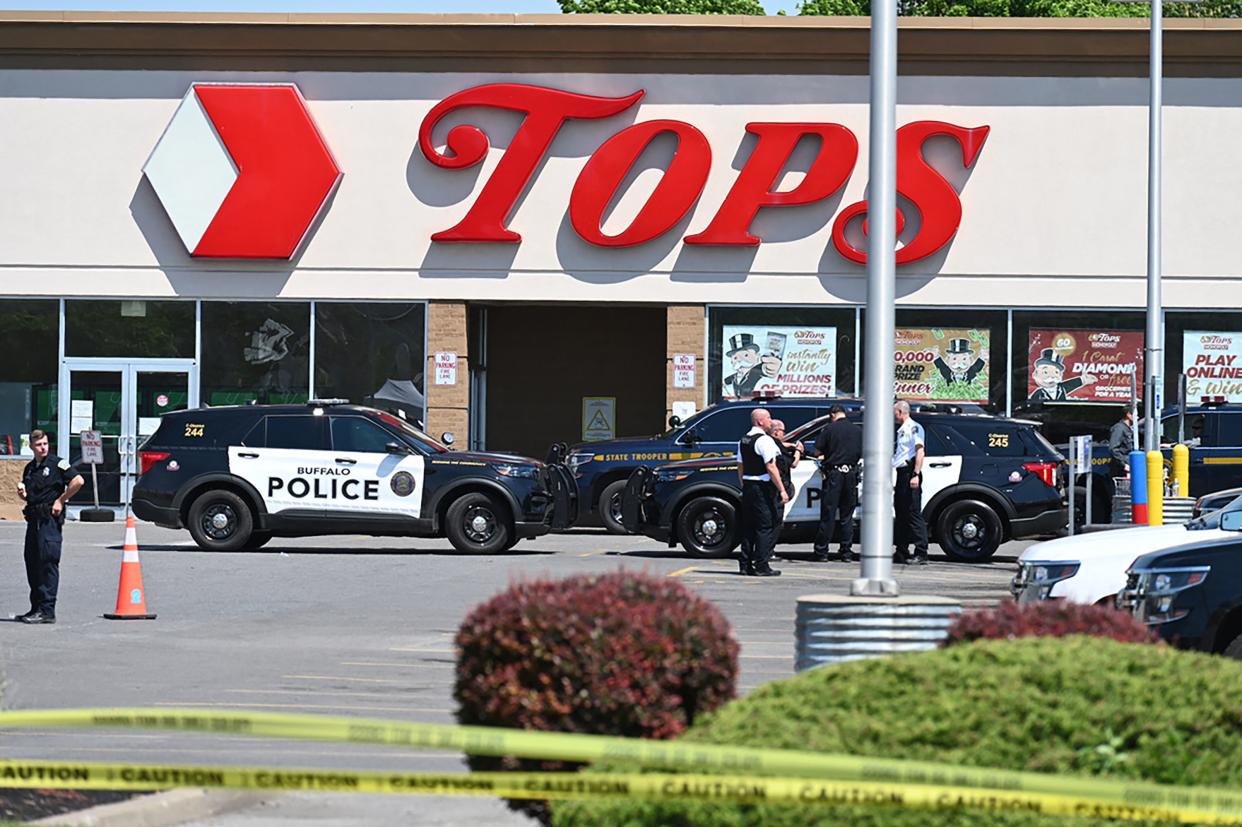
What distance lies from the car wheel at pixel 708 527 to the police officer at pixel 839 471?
1098 millimetres

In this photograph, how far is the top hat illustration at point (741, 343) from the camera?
30.3 meters

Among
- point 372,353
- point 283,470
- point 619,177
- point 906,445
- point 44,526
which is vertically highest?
point 619,177

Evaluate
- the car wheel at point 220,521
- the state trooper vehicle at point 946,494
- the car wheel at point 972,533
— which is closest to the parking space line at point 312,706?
the state trooper vehicle at point 946,494

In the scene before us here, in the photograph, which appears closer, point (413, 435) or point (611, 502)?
point (413, 435)

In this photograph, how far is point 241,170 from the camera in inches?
1201

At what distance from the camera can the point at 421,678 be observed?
11.8m

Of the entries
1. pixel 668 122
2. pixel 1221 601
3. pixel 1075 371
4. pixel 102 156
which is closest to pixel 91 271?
pixel 102 156

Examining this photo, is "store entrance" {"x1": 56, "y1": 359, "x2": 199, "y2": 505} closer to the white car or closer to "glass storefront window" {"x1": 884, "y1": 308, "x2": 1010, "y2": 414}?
"glass storefront window" {"x1": 884, "y1": 308, "x2": 1010, "y2": 414}

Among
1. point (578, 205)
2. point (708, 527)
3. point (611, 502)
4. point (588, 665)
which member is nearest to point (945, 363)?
point (578, 205)

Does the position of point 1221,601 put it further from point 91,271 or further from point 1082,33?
point 91,271

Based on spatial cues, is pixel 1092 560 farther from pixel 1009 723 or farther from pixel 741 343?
pixel 741 343

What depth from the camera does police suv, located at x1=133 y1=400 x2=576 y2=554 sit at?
22219 mm

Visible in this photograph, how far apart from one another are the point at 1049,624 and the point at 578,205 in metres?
24.4

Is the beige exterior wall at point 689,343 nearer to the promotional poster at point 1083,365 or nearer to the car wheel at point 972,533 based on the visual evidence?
the promotional poster at point 1083,365
